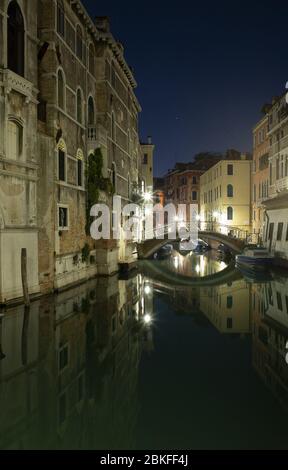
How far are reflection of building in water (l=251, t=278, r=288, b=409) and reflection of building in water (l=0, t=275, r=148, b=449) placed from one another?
251cm

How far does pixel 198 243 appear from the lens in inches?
1842

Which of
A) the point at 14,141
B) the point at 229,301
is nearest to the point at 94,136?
the point at 14,141

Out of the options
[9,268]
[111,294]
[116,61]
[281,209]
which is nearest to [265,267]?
[281,209]

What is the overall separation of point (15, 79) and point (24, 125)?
4.67 ft

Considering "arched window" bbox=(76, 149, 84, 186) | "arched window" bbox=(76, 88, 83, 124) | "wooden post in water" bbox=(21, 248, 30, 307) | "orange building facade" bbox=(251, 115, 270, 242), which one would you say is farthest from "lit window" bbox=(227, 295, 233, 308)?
"orange building facade" bbox=(251, 115, 270, 242)

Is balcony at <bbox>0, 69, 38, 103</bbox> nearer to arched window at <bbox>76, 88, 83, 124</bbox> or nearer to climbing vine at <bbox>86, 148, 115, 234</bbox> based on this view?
arched window at <bbox>76, 88, 83, 124</bbox>

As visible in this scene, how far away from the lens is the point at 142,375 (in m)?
7.62

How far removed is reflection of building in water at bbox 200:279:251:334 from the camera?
1188 cm

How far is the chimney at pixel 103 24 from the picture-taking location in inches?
826

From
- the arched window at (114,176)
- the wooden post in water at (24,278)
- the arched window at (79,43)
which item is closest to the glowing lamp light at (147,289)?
the wooden post in water at (24,278)

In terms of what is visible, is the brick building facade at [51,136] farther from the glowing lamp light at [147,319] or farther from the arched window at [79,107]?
the glowing lamp light at [147,319]

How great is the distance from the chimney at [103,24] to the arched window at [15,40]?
865 cm

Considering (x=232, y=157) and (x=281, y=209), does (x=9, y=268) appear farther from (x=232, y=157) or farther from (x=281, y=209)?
(x=232, y=157)

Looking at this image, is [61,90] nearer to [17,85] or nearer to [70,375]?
[17,85]
